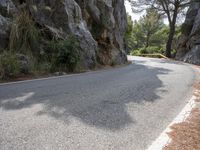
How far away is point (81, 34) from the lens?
1349 cm

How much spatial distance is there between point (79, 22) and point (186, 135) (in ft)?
38.9

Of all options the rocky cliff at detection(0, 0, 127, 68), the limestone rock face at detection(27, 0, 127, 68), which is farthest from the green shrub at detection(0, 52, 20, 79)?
the limestone rock face at detection(27, 0, 127, 68)

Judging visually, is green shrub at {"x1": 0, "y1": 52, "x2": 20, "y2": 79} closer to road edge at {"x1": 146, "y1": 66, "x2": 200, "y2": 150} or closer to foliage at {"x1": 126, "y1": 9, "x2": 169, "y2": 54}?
road edge at {"x1": 146, "y1": 66, "x2": 200, "y2": 150}

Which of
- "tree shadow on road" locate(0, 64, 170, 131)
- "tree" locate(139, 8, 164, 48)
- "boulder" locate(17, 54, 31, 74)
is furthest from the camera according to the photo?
"tree" locate(139, 8, 164, 48)

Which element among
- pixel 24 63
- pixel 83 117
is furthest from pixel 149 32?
pixel 83 117

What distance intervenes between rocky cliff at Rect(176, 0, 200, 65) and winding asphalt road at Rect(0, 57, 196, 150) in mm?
20164

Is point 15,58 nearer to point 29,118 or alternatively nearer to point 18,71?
point 18,71

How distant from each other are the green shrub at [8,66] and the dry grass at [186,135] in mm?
6521

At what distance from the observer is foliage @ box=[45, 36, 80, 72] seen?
36.2 feet

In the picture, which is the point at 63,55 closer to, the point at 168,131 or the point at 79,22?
the point at 79,22

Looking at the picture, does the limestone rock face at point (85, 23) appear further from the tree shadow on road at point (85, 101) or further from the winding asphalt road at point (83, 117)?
the winding asphalt road at point (83, 117)

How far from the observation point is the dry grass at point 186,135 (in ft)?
10.3

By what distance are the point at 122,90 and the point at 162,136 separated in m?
3.45

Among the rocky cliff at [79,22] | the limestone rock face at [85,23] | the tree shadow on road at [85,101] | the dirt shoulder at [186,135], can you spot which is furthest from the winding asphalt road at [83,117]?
the limestone rock face at [85,23]
